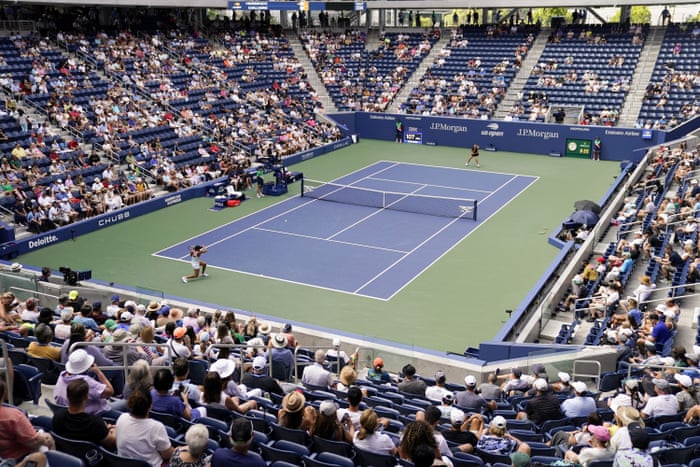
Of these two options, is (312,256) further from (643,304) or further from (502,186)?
(502,186)

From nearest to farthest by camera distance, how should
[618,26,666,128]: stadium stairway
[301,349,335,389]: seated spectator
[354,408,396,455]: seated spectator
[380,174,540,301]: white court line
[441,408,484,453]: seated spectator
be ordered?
1. [354,408,396,455]: seated spectator
2. [441,408,484,453]: seated spectator
3. [301,349,335,389]: seated spectator
4. [380,174,540,301]: white court line
5. [618,26,666,128]: stadium stairway

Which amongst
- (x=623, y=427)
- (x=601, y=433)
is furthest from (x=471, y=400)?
(x=601, y=433)

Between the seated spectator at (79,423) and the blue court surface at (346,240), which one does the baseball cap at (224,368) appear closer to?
the seated spectator at (79,423)

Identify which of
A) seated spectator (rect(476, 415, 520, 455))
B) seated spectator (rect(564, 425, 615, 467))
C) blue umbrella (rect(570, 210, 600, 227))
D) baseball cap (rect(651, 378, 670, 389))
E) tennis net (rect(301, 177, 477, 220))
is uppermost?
seated spectator (rect(564, 425, 615, 467))

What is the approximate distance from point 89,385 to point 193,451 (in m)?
2.18

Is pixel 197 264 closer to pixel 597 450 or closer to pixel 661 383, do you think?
pixel 661 383

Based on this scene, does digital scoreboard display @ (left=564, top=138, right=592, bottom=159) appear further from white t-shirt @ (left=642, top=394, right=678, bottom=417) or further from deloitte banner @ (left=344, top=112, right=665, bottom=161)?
white t-shirt @ (left=642, top=394, right=678, bottom=417)

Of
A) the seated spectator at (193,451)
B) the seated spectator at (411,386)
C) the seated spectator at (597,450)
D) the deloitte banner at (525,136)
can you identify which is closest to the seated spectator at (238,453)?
the seated spectator at (193,451)

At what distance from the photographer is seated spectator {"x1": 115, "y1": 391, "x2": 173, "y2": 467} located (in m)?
7.30

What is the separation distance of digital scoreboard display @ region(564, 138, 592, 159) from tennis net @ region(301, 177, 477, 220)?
13.4m

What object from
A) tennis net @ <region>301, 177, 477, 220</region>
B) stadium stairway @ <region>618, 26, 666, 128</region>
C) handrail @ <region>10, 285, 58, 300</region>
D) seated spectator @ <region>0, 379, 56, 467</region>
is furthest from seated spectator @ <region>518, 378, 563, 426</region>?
stadium stairway @ <region>618, 26, 666, 128</region>

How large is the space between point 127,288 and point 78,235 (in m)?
8.10

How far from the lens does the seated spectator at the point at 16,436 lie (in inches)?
272

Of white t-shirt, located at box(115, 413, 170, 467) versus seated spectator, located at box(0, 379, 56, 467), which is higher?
seated spectator, located at box(0, 379, 56, 467)
